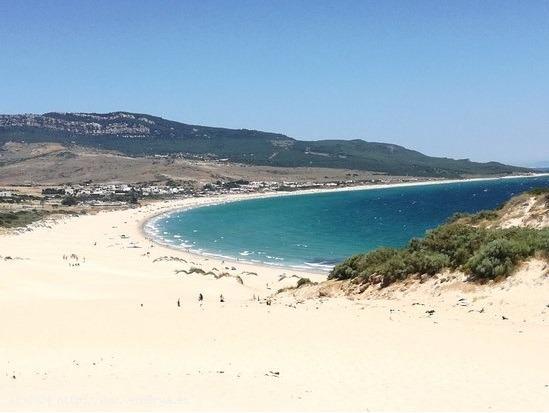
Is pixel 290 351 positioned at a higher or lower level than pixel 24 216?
higher

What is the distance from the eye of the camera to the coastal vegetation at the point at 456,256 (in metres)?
17.0

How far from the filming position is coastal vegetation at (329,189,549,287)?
17.0 m

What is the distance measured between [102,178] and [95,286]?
173244mm

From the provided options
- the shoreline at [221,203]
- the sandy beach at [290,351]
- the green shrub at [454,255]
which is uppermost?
the green shrub at [454,255]

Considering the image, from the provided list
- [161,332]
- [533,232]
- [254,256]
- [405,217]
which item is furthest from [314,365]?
[405,217]

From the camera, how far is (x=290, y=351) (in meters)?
12.7

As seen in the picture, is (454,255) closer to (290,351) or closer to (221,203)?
(290,351)

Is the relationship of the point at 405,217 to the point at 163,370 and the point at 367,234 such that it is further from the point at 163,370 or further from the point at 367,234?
the point at 163,370

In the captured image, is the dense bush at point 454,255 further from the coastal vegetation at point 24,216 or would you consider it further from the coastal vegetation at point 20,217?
the coastal vegetation at point 20,217

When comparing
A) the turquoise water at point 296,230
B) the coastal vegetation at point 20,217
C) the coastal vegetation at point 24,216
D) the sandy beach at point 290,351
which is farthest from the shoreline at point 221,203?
the sandy beach at point 290,351

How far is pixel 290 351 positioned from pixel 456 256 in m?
8.44

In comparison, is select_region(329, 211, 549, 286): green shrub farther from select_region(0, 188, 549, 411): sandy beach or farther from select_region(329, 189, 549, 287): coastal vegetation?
select_region(0, 188, 549, 411): sandy beach

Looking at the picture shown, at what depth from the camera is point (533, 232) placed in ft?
61.4

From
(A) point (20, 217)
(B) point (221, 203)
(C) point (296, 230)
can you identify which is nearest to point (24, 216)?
(A) point (20, 217)
